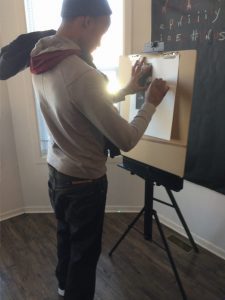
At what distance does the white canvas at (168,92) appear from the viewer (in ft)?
4.68

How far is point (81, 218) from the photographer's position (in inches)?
49.4

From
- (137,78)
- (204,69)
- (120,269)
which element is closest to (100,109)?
(137,78)

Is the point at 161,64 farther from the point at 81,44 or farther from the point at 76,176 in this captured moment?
the point at 76,176

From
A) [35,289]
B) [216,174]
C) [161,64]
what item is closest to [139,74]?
[161,64]

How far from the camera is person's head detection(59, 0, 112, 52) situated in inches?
40.1

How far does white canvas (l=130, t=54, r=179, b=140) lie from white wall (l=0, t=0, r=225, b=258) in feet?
2.41

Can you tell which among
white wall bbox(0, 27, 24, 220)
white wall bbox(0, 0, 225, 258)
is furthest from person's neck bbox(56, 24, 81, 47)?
white wall bbox(0, 27, 24, 220)

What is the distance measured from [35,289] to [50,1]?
209 cm

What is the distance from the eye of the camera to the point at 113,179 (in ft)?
8.44

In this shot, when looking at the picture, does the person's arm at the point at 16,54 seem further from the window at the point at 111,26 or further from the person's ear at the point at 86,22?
the window at the point at 111,26

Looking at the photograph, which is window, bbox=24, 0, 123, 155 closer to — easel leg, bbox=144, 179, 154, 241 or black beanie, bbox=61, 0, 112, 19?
easel leg, bbox=144, 179, 154, 241

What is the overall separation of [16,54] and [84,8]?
482 mm

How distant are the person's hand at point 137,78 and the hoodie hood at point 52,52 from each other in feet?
1.38

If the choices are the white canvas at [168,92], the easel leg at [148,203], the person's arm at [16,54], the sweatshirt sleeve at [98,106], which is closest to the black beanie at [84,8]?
the sweatshirt sleeve at [98,106]
